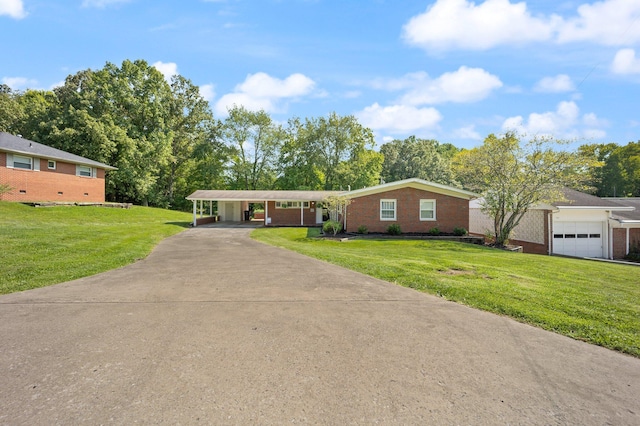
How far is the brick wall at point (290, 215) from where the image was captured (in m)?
28.5

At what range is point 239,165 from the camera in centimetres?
4472

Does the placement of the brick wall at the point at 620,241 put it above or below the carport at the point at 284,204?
below

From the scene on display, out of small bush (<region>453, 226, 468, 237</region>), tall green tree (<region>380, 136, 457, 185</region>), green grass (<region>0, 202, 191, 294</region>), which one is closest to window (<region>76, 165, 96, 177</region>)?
green grass (<region>0, 202, 191, 294</region>)

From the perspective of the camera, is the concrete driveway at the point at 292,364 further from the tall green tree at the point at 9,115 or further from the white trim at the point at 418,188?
the tall green tree at the point at 9,115

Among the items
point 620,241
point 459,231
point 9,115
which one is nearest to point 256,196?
point 459,231

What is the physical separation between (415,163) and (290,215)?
1001 inches

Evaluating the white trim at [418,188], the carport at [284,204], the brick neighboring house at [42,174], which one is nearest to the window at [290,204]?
the carport at [284,204]

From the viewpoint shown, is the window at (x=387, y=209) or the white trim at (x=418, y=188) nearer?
the white trim at (x=418, y=188)

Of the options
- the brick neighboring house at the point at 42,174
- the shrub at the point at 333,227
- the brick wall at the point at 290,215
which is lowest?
the shrub at the point at 333,227

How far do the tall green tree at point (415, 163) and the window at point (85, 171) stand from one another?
35.1m

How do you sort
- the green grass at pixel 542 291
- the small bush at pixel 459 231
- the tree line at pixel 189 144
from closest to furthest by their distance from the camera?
the green grass at pixel 542 291 < the small bush at pixel 459 231 < the tree line at pixel 189 144

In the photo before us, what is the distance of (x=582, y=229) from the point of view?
18703mm

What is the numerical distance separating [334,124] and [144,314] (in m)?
40.7

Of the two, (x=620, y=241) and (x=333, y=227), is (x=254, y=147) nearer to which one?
(x=333, y=227)
